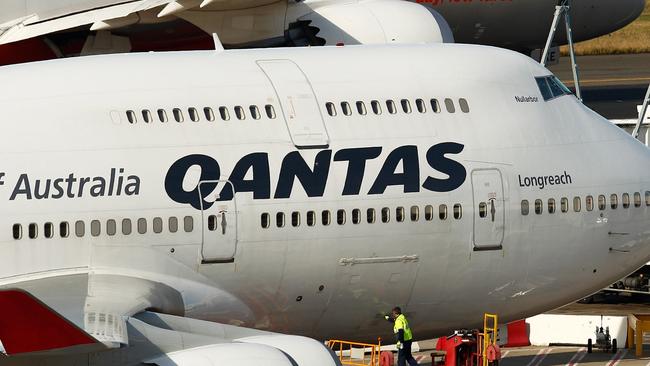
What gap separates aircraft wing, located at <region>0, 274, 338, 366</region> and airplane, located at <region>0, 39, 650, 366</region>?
58 mm

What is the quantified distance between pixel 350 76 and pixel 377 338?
18.1ft

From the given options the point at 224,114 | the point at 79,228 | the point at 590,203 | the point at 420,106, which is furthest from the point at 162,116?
the point at 590,203

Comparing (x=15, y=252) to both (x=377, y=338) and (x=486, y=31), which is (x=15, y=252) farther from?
(x=486, y=31)

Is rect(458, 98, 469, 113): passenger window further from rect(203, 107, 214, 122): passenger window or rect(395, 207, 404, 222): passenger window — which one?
rect(203, 107, 214, 122): passenger window

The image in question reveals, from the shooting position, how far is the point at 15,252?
28.6 meters

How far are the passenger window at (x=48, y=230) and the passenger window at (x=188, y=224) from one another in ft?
8.16

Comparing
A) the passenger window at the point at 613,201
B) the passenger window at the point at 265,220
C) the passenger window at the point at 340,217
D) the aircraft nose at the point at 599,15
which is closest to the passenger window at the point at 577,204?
the passenger window at the point at 613,201

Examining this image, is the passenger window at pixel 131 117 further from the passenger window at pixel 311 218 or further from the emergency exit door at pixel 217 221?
the passenger window at pixel 311 218

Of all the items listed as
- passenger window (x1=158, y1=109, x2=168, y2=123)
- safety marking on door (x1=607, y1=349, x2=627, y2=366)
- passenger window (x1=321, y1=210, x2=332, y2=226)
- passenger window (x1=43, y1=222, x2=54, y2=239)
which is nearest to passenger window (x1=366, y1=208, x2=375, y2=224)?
passenger window (x1=321, y1=210, x2=332, y2=226)

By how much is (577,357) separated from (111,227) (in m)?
14.7

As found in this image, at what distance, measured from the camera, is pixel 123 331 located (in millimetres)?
26734

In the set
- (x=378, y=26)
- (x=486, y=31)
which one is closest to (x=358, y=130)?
(x=378, y=26)

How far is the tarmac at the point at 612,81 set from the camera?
2987 inches

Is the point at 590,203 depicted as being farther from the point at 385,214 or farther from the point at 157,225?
the point at 157,225
